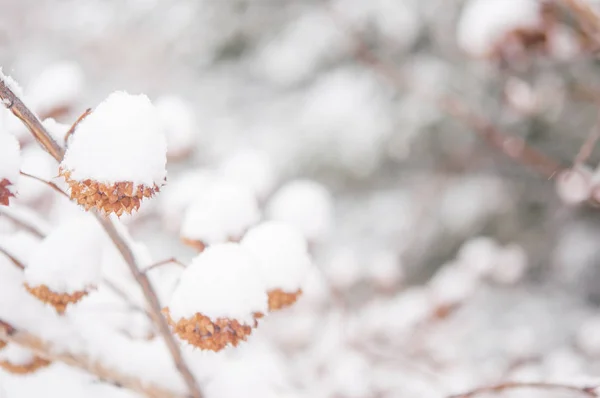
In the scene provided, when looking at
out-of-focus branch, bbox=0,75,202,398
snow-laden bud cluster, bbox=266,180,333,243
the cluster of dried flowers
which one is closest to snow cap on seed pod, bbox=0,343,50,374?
the cluster of dried flowers

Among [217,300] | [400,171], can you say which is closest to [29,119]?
[217,300]

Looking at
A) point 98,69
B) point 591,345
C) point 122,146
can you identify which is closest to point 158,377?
point 122,146

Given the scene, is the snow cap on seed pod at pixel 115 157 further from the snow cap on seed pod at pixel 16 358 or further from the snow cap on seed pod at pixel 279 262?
the snow cap on seed pod at pixel 16 358

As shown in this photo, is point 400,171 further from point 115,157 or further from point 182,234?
point 115,157

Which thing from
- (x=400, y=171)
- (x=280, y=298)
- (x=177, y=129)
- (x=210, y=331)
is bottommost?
(x=210, y=331)

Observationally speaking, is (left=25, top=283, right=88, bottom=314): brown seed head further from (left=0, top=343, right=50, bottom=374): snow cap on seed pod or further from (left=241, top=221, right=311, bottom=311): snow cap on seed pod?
(left=241, top=221, right=311, bottom=311): snow cap on seed pod

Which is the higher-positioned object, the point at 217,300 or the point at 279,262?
the point at 279,262
